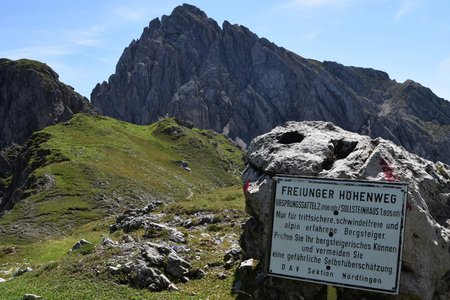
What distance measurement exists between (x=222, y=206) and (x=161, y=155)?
363ft

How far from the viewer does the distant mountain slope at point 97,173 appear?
249ft

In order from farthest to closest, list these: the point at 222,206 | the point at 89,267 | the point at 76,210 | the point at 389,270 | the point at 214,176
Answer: the point at 214,176 < the point at 76,210 < the point at 222,206 < the point at 89,267 < the point at 389,270

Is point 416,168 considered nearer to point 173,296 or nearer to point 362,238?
point 362,238

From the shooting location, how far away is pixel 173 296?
18.1 metres

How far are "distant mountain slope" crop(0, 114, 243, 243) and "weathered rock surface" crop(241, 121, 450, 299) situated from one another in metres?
53.8

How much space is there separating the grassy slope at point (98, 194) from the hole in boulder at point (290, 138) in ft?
20.0

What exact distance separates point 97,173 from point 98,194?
1143cm

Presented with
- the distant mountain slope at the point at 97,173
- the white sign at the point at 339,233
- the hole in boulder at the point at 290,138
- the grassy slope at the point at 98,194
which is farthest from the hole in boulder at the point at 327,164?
the distant mountain slope at the point at 97,173

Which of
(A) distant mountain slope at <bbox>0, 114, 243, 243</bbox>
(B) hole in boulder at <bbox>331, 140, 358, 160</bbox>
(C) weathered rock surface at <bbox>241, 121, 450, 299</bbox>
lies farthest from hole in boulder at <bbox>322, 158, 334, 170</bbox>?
(A) distant mountain slope at <bbox>0, 114, 243, 243</bbox>

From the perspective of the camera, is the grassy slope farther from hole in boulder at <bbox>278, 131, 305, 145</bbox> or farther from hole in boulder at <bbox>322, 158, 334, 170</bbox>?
hole in boulder at <bbox>278, 131, 305, 145</bbox>

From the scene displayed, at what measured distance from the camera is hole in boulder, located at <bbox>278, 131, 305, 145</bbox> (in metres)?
19.4

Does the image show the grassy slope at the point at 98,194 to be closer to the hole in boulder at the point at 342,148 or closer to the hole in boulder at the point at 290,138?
the hole in boulder at the point at 290,138

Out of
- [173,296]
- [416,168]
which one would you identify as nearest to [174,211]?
[173,296]

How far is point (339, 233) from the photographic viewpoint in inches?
439
